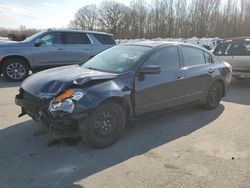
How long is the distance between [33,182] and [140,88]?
7.53ft

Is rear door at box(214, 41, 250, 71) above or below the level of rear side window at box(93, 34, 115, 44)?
below

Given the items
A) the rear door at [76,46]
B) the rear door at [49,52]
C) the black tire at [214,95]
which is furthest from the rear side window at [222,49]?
the rear door at [49,52]

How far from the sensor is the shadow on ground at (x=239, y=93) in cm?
831

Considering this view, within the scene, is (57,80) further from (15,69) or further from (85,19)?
(85,19)

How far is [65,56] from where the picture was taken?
11812 mm

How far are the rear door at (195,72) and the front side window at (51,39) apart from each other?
6265 mm

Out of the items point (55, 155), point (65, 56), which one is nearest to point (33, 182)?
point (55, 155)

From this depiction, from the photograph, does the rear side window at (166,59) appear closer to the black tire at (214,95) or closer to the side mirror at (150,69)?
the side mirror at (150,69)

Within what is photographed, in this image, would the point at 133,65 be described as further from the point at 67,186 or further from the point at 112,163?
the point at 67,186

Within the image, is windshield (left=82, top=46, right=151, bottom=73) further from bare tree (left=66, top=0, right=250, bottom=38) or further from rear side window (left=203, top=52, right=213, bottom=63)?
bare tree (left=66, top=0, right=250, bottom=38)

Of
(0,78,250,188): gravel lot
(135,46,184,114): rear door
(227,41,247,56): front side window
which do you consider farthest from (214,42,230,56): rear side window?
(135,46,184,114): rear door

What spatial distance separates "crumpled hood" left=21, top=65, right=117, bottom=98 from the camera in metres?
4.61

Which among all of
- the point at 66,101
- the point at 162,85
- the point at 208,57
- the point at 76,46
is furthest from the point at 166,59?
the point at 76,46

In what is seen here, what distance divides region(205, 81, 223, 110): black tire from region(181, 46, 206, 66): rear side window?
653mm
